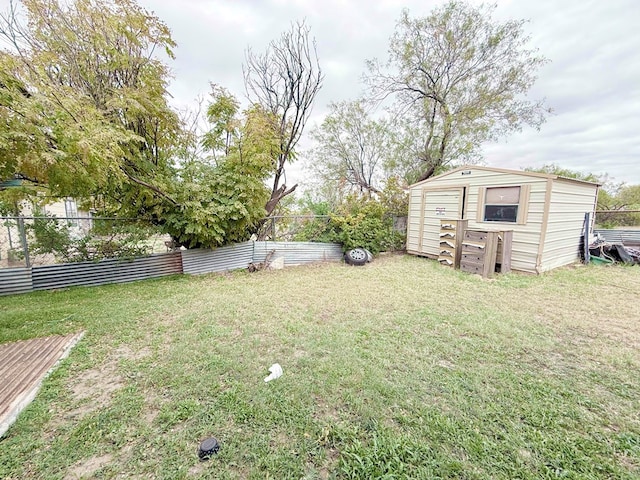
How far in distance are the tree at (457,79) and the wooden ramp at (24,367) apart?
11.2 meters

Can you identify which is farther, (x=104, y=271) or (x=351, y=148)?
(x=351, y=148)

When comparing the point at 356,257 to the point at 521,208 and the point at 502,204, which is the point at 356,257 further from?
the point at 521,208

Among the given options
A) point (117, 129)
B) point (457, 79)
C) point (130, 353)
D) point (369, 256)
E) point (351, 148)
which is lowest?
point (130, 353)

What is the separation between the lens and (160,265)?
5.62 m

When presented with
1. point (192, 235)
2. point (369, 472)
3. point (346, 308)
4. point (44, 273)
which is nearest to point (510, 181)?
point (346, 308)

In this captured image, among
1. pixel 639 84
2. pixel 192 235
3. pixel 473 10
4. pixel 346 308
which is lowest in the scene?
pixel 346 308

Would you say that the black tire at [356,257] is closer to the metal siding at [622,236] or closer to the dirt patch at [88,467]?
the dirt patch at [88,467]

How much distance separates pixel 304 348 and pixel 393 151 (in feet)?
32.9

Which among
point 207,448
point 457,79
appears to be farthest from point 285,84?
point 207,448

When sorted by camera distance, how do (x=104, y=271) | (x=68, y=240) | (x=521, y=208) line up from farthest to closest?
(x=521, y=208) → (x=104, y=271) → (x=68, y=240)

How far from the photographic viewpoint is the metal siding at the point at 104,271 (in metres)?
4.62

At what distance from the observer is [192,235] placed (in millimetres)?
5422

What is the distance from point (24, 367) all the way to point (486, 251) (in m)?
6.97

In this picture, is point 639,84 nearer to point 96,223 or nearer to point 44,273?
point 96,223
